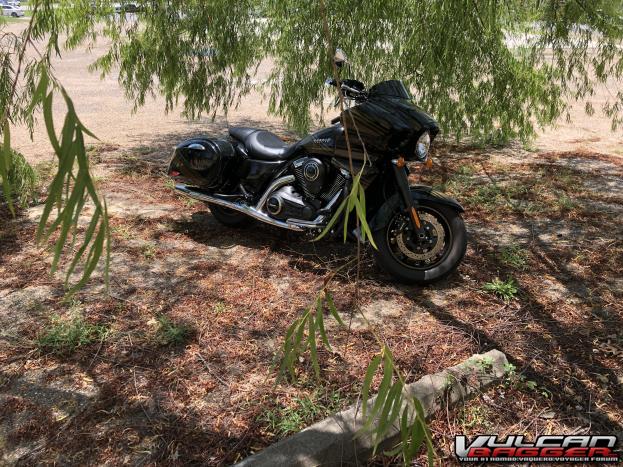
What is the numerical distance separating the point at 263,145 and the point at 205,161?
1.47ft

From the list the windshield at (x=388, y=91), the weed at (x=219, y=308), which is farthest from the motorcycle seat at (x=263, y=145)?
the weed at (x=219, y=308)

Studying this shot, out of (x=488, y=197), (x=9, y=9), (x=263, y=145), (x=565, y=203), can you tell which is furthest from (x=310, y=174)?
(x=9, y=9)

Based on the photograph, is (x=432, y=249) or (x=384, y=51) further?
(x=384, y=51)

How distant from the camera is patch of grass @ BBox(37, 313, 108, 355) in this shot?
286 cm

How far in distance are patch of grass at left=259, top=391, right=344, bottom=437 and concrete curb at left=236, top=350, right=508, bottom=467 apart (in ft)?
0.42

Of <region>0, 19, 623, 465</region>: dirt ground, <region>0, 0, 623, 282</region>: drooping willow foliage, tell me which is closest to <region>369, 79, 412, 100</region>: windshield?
<region>0, 0, 623, 282</region>: drooping willow foliage

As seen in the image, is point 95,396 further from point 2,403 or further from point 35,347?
point 35,347

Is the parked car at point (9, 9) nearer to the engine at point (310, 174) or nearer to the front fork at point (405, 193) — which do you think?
the engine at point (310, 174)

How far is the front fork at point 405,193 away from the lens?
3.45 metres

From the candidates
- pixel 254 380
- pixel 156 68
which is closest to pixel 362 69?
pixel 156 68

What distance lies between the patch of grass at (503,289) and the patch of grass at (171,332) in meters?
1.84

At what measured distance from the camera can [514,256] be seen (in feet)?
13.2

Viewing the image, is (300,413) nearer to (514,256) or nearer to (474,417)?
(474,417)

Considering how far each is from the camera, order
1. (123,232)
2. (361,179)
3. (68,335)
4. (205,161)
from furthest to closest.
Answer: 1. (123,232)
2. (205,161)
3. (361,179)
4. (68,335)
